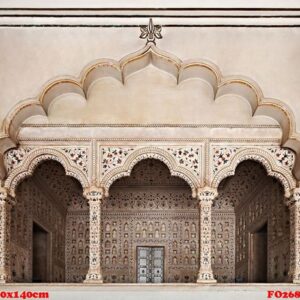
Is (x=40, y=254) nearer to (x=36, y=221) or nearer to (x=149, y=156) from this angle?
(x=36, y=221)

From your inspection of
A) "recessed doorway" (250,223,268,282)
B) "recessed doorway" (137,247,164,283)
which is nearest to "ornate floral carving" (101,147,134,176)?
"recessed doorway" (250,223,268,282)

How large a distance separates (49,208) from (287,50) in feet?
14.1

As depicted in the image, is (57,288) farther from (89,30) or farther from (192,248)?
(192,248)

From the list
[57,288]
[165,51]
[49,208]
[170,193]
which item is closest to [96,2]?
[165,51]

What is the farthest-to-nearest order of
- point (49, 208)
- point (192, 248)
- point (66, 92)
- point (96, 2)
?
point (192, 248) → point (49, 208) → point (66, 92) → point (96, 2)

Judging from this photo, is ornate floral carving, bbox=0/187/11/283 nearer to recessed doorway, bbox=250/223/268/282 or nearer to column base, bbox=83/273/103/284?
column base, bbox=83/273/103/284

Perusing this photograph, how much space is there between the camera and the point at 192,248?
36.6ft

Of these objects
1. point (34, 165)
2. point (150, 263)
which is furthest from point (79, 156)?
point (150, 263)

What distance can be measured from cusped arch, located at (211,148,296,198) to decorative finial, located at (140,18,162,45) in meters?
1.51

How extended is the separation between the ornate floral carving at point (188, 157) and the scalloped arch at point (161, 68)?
639 millimetres

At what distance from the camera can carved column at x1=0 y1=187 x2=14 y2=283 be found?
7.54 m

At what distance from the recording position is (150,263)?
11164 mm

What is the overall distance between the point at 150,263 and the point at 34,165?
3840 mm

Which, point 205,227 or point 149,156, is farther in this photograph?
point 149,156
